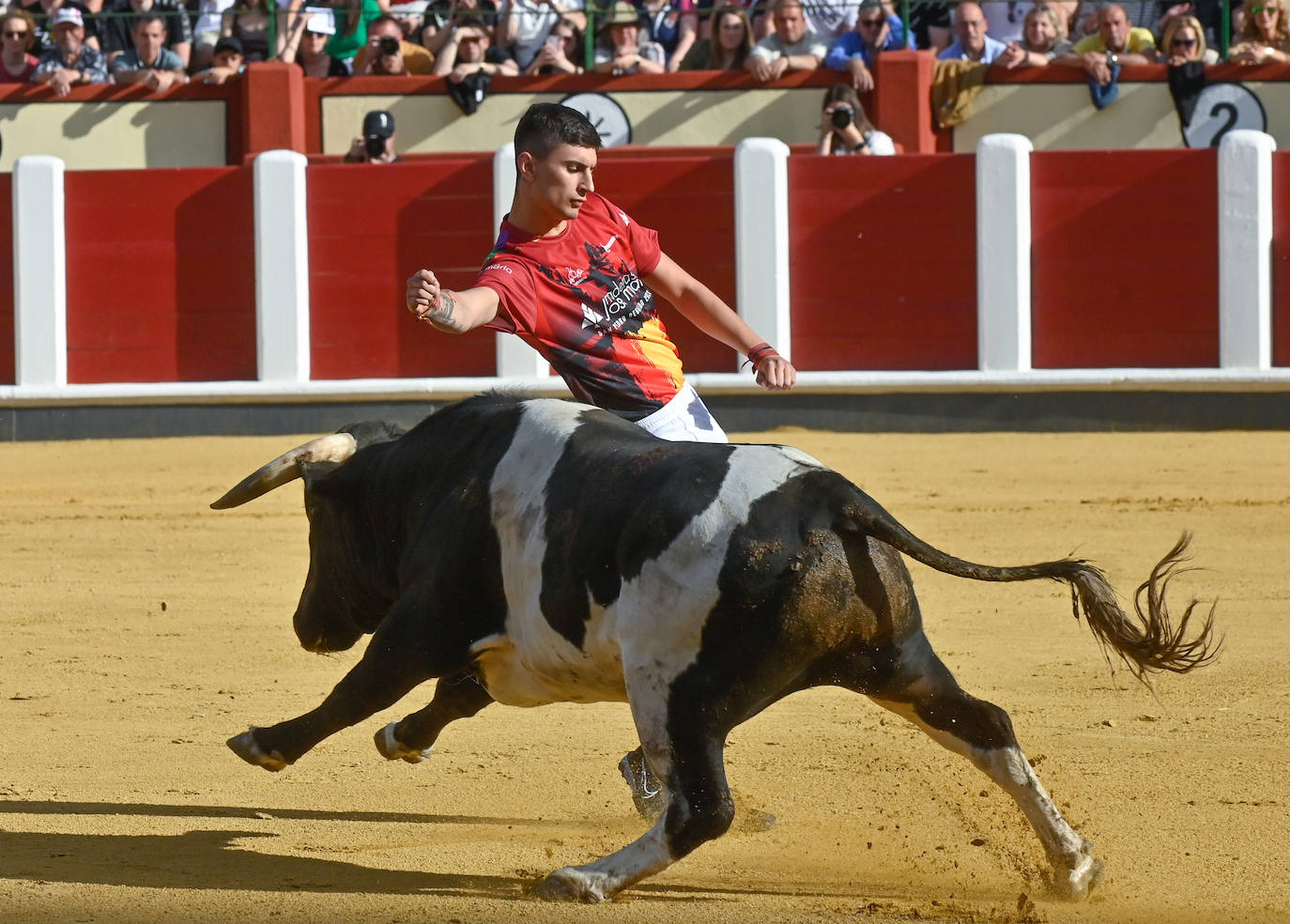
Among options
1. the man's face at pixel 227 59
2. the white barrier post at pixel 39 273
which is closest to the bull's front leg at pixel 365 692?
the white barrier post at pixel 39 273

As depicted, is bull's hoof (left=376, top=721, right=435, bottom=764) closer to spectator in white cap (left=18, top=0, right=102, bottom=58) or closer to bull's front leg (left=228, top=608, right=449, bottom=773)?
bull's front leg (left=228, top=608, right=449, bottom=773)

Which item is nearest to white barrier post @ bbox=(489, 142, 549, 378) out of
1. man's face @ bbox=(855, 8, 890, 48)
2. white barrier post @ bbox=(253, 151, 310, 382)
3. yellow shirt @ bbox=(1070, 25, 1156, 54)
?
white barrier post @ bbox=(253, 151, 310, 382)

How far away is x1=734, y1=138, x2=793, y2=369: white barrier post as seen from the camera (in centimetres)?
987

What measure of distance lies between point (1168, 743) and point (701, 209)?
647 centimetres

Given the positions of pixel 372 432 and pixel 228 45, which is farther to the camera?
pixel 228 45

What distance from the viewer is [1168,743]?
151 inches

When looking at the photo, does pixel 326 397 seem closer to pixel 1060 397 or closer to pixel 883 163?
pixel 883 163

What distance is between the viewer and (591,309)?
3.25m

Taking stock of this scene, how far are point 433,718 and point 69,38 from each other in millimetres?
9315

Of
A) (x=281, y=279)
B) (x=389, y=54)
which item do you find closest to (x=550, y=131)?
(x=281, y=279)

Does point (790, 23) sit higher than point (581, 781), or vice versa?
point (790, 23)

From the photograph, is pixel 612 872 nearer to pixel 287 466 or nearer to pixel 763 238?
pixel 287 466

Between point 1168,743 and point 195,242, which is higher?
point 195,242

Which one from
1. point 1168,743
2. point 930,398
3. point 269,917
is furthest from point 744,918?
point 930,398
